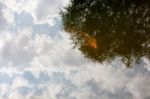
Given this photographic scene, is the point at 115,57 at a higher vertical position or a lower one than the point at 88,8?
lower

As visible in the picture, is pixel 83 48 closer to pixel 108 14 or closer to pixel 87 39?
pixel 87 39

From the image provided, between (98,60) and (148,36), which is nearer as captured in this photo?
(148,36)

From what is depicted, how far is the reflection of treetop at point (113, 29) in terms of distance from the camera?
198 feet

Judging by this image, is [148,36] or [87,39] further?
[87,39]

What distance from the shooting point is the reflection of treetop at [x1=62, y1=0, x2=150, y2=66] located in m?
60.4

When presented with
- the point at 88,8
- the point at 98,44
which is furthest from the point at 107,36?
the point at 88,8

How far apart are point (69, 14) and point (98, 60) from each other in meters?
8.48

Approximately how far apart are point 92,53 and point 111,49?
4117 mm

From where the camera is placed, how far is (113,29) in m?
61.2

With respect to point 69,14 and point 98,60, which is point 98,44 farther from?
point 69,14

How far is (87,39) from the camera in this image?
6438 cm

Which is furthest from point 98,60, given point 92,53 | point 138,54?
point 138,54

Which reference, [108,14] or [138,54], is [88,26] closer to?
[108,14]

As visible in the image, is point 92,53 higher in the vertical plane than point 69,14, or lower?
lower
